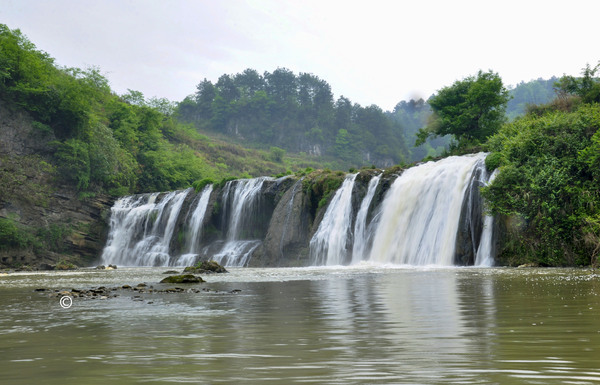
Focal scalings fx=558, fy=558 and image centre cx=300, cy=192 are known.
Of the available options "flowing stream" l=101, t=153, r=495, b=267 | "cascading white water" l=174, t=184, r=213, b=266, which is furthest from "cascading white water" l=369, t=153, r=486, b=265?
"cascading white water" l=174, t=184, r=213, b=266

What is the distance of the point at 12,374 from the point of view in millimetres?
4949

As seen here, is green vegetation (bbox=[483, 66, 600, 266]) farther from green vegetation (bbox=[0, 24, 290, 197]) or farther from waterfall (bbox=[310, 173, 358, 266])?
green vegetation (bbox=[0, 24, 290, 197])

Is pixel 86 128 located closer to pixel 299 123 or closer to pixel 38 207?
pixel 38 207

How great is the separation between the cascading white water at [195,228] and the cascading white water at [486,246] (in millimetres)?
24110

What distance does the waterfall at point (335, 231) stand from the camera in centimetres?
3506

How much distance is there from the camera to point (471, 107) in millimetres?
47188

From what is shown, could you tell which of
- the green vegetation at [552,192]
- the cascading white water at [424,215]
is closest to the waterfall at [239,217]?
the cascading white water at [424,215]

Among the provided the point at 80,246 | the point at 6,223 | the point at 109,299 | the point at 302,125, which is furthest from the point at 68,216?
the point at 302,125

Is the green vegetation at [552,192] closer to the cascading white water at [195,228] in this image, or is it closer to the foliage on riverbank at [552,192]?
the foliage on riverbank at [552,192]

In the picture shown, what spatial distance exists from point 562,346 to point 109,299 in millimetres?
10727

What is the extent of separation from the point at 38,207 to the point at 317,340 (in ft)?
159

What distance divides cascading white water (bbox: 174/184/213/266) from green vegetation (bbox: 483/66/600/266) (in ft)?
85.2

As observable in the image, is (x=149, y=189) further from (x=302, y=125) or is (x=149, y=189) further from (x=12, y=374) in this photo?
(x=302, y=125)

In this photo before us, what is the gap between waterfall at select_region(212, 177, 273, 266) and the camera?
41.9m
